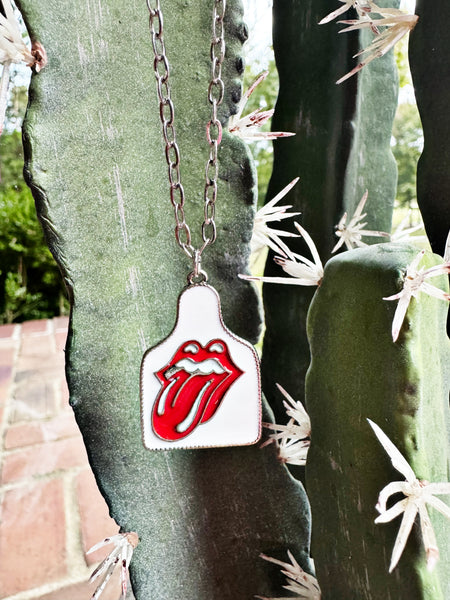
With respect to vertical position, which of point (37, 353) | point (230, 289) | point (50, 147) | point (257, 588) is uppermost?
point (50, 147)

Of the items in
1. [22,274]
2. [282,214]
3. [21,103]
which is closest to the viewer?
[282,214]

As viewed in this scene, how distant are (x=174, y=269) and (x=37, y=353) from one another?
4.80 ft

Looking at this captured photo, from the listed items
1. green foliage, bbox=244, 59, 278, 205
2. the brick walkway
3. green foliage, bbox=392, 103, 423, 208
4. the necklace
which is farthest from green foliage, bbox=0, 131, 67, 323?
the necklace

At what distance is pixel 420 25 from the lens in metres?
0.46

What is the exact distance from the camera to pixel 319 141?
54cm

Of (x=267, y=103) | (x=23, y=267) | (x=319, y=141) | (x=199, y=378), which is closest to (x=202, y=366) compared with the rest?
(x=199, y=378)

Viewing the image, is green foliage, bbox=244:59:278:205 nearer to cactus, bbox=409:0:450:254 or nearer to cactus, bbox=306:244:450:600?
cactus, bbox=409:0:450:254

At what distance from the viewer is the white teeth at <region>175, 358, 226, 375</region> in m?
0.43

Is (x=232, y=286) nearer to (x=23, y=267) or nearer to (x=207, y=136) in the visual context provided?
(x=207, y=136)

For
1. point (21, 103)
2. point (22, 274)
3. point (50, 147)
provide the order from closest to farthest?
point (50, 147) < point (21, 103) < point (22, 274)

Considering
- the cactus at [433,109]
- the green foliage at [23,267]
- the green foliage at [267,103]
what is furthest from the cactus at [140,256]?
the green foliage at [23,267]

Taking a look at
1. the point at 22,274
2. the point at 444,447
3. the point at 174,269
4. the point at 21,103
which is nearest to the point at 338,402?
the point at 444,447

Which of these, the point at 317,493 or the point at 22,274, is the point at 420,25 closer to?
the point at 317,493

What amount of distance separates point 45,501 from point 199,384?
64 centimetres
